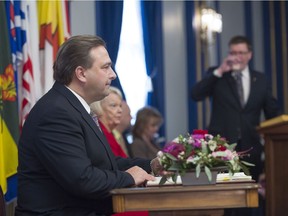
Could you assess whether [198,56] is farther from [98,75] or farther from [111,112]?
[98,75]

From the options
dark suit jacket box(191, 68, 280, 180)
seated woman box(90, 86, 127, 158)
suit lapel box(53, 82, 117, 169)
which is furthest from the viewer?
dark suit jacket box(191, 68, 280, 180)

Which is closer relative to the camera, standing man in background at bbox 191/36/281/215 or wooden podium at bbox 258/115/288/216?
wooden podium at bbox 258/115/288/216

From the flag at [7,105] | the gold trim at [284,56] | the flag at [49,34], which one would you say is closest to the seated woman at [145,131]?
the flag at [49,34]

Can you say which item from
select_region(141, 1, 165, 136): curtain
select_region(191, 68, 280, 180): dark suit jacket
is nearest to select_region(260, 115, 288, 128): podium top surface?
select_region(191, 68, 280, 180): dark suit jacket

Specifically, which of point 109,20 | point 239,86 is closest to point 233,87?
point 239,86

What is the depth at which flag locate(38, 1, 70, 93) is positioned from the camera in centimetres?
522

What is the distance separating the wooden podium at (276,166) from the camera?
4.91 meters

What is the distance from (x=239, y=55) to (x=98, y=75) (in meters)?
3.17

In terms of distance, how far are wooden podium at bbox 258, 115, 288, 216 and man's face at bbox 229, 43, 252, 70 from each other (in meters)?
1.43

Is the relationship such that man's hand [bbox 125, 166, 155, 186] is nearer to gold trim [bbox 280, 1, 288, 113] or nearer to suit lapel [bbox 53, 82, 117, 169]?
suit lapel [bbox 53, 82, 117, 169]

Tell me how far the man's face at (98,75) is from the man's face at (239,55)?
3050 mm

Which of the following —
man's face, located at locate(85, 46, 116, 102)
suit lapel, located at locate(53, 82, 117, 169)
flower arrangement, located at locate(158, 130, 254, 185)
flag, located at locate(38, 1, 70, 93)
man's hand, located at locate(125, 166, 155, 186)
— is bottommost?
man's hand, located at locate(125, 166, 155, 186)

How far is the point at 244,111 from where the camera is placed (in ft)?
20.9

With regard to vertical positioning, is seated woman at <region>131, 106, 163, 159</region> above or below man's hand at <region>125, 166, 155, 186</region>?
below
